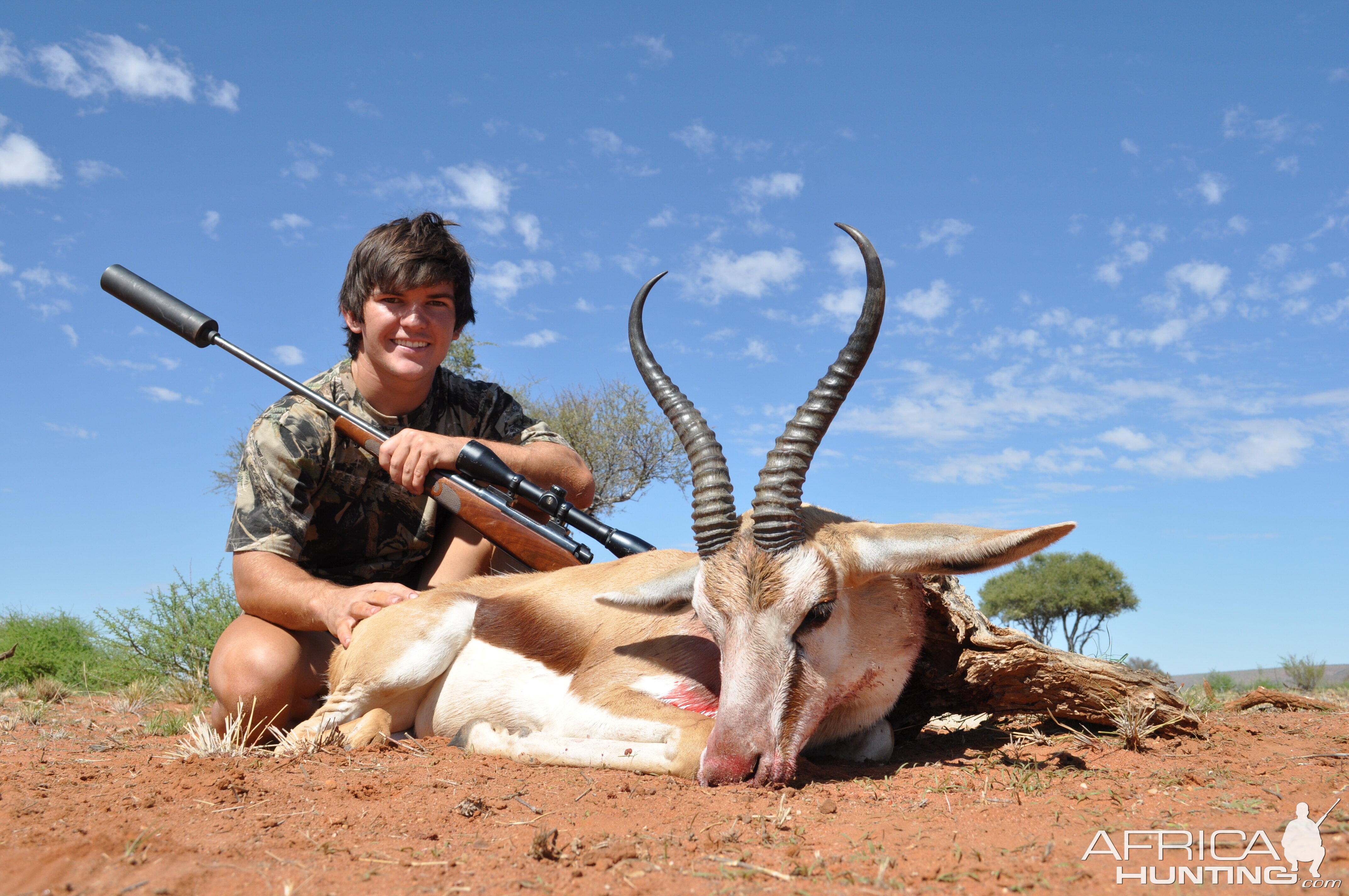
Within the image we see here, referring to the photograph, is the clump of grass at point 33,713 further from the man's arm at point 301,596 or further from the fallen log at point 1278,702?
the fallen log at point 1278,702

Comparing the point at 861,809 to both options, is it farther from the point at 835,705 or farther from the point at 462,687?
the point at 462,687

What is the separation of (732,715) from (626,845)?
45.5 inches

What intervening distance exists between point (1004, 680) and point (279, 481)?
5079 mm

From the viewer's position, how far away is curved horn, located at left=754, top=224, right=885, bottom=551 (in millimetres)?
4359

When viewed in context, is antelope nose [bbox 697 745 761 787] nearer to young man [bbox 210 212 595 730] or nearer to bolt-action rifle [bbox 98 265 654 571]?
bolt-action rifle [bbox 98 265 654 571]

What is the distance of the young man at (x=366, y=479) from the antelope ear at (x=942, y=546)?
304cm

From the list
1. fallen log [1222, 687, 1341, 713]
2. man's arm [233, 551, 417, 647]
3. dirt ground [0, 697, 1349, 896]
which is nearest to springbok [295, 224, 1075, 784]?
man's arm [233, 551, 417, 647]

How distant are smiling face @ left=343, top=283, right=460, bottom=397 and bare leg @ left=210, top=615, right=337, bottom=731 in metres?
1.98

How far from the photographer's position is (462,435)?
7285mm

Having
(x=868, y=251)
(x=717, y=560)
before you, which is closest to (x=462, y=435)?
(x=717, y=560)

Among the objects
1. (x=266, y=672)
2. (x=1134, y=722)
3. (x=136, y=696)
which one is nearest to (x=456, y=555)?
(x=266, y=672)

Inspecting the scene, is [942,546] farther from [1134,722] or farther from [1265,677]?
[1265,677]

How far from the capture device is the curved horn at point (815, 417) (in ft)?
14.3

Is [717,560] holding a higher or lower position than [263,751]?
higher
